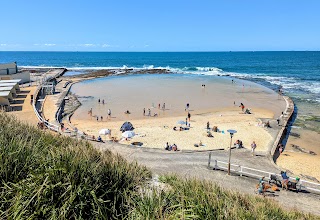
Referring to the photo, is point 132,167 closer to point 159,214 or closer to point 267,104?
point 159,214

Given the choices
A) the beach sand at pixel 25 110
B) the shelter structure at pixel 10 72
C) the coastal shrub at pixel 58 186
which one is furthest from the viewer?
the shelter structure at pixel 10 72

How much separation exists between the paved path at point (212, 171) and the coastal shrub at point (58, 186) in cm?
503

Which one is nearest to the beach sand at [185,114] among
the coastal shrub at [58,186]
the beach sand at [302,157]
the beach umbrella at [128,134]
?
the beach umbrella at [128,134]

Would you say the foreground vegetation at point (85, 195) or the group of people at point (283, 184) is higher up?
the foreground vegetation at point (85, 195)

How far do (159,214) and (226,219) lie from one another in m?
1.14

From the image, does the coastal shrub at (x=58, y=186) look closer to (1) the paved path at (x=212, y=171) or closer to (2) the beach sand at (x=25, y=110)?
(1) the paved path at (x=212, y=171)

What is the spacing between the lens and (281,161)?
16359 millimetres

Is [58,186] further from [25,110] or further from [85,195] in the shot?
[25,110]

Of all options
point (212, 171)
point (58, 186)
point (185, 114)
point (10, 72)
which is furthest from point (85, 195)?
point (10, 72)

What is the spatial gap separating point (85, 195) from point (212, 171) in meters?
9.21

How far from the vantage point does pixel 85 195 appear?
15.3 ft

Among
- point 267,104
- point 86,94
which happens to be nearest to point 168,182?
point 267,104

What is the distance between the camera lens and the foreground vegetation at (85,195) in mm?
4246

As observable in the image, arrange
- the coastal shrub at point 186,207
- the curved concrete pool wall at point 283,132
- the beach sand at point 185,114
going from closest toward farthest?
the coastal shrub at point 186,207
the curved concrete pool wall at point 283,132
the beach sand at point 185,114
